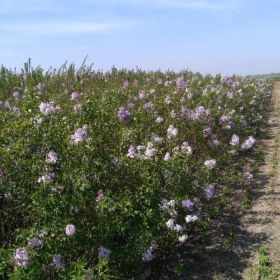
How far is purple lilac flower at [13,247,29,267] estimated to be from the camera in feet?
11.4

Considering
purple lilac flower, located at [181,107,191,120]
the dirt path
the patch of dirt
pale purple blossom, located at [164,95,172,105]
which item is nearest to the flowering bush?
the patch of dirt

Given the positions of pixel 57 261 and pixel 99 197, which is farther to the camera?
pixel 99 197

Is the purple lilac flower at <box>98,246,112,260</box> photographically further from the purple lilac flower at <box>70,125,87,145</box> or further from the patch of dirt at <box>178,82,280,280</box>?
the patch of dirt at <box>178,82,280,280</box>

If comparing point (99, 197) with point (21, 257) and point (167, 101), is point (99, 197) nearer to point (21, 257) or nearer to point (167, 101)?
point (21, 257)

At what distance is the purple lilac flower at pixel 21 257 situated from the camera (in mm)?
3463

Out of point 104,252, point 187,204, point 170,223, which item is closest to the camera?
point 104,252

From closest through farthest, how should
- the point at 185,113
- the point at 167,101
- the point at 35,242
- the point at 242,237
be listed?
the point at 35,242 → the point at 242,237 → the point at 185,113 → the point at 167,101

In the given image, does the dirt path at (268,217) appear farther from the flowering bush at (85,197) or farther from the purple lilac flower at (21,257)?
the purple lilac flower at (21,257)

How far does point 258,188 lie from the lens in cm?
768

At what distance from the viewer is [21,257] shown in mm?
3465

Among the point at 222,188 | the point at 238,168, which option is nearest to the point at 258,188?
the point at 222,188

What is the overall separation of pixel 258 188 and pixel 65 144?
12.9ft

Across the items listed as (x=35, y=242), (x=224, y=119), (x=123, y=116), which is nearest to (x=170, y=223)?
(x=35, y=242)

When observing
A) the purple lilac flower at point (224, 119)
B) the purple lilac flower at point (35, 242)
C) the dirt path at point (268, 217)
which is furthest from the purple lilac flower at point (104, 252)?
the purple lilac flower at point (224, 119)
